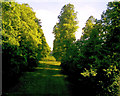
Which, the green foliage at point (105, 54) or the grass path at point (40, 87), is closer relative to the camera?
the green foliage at point (105, 54)

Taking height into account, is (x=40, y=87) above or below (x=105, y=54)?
below

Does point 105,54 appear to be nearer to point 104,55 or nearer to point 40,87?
point 104,55

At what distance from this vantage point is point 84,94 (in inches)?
568

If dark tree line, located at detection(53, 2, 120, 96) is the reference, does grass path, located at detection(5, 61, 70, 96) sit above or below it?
below

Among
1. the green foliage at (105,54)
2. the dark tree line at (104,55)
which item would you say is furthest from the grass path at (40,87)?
the green foliage at (105,54)

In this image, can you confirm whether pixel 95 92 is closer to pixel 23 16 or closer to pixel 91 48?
pixel 91 48

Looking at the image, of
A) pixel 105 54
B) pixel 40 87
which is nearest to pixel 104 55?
pixel 105 54

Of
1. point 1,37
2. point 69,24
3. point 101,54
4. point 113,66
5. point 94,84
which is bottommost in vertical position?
point 94,84

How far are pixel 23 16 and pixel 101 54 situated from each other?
53.9ft

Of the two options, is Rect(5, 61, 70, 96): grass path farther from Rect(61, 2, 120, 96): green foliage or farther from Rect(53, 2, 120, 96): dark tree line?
Rect(61, 2, 120, 96): green foliage

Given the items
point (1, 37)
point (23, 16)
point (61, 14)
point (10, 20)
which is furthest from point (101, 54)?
point (61, 14)

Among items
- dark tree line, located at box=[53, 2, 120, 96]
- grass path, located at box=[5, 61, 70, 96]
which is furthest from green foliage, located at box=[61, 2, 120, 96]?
grass path, located at box=[5, 61, 70, 96]

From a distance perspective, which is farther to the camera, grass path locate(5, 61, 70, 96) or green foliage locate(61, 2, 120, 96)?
grass path locate(5, 61, 70, 96)

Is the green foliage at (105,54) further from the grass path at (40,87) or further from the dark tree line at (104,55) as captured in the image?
the grass path at (40,87)
